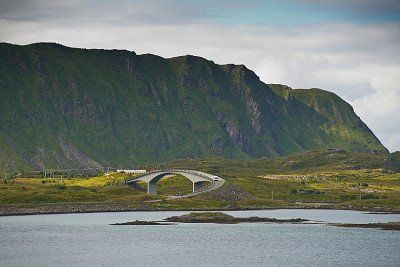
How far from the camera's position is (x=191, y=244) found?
457 ft

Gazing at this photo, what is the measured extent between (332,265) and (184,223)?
66.9 m

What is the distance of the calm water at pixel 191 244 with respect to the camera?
118125mm

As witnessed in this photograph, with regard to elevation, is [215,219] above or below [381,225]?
above

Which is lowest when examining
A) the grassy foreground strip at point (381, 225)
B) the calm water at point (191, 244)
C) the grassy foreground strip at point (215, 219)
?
the calm water at point (191, 244)

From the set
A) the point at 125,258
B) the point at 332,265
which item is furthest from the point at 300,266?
the point at 125,258

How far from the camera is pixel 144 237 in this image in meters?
150

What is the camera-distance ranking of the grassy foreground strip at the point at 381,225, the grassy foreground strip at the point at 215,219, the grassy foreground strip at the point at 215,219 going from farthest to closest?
the grassy foreground strip at the point at 215,219, the grassy foreground strip at the point at 215,219, the grassy foreground strip at the point at 381,225

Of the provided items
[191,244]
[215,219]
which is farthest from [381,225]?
[191,244]

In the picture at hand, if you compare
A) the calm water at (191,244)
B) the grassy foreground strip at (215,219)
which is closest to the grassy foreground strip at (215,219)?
the grassy foreground strip at (215,219)

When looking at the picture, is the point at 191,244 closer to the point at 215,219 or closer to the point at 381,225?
the point at 215,219

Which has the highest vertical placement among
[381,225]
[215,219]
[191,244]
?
[215,219]

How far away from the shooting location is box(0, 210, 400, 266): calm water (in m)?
118

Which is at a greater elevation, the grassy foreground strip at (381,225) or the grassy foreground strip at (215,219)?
the grassy foreground strip at (215,219)

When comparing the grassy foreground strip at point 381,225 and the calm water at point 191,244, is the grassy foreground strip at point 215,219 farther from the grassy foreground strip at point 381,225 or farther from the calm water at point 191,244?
the grassy foreground strip at point 381,225
